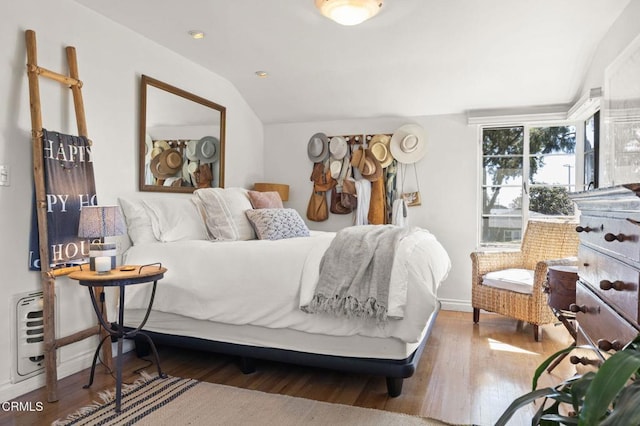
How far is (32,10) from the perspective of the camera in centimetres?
241

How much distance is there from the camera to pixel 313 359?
2.42 meters

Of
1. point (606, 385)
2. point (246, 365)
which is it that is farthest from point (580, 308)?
point (246, 365)

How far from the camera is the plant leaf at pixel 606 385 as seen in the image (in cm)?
56

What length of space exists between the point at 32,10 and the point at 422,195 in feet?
11.6

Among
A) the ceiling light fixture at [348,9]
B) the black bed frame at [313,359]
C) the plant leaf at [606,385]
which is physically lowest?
the black bed frame at [313,359]

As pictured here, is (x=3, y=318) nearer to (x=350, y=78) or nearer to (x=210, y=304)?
(x=210, y=304)

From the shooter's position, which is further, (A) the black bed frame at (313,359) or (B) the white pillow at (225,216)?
(B) the white pillow at (225,216)

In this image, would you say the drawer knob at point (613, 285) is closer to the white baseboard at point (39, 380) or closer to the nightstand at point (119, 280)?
the nightstand at point (119, 280)

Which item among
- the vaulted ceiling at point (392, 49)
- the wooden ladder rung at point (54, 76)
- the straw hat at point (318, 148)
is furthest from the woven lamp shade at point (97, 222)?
the straw hat at point (318, 148)

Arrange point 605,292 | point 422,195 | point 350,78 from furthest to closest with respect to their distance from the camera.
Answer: point 422,195, point 350,78, point 605,292

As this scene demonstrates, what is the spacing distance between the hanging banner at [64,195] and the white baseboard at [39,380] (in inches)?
24.1

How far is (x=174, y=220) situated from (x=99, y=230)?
82 cm

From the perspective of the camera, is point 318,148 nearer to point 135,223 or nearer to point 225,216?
point 225,216

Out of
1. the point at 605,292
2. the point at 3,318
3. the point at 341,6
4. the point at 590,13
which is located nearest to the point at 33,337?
the point at 3,318
